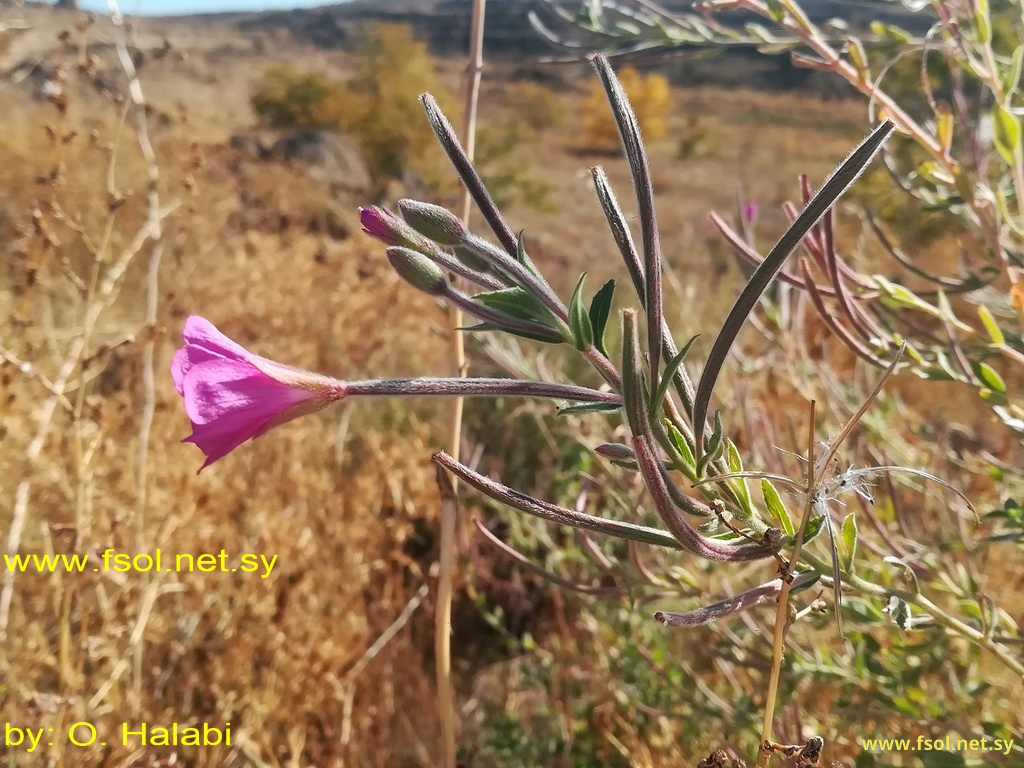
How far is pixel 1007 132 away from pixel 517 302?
1.93ft

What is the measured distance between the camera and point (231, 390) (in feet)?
1.53

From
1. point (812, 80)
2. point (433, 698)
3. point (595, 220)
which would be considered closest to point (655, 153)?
point (595, 220)

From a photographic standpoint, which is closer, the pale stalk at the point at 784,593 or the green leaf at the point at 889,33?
the pale stalk at the point at 784,593

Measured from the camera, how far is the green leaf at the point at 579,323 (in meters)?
0.41

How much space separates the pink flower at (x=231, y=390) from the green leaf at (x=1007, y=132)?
0.69m

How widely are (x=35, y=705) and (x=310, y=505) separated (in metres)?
0.91

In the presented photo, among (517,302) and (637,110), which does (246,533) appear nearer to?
(517,302)

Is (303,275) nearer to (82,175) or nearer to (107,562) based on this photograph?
(82,175)

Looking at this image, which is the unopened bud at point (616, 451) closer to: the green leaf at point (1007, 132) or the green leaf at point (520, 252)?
the green leaf at point (520, 252)

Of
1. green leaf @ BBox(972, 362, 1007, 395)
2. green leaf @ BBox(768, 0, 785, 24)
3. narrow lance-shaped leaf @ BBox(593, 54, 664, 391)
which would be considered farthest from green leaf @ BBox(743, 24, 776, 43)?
narrow lance-shaped leaf @ BBox(593, 54, 664, 391)

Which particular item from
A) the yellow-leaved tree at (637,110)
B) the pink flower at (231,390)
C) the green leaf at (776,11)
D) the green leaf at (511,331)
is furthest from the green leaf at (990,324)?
the yellow-leaved tree at (637,110)

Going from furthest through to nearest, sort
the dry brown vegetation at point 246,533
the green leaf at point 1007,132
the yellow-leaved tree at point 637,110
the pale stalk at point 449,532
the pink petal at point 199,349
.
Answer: the yellow-leaved tree at point 637,110 → the dry brown vegetation at point 246,533 → the pale stalk at point 449,532 → the green leaf at point 1007,132 → the pink petal at point 199,349

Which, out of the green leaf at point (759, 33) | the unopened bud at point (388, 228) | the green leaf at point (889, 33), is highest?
the green leaf at point (889, 33)

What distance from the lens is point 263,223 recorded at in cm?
513
